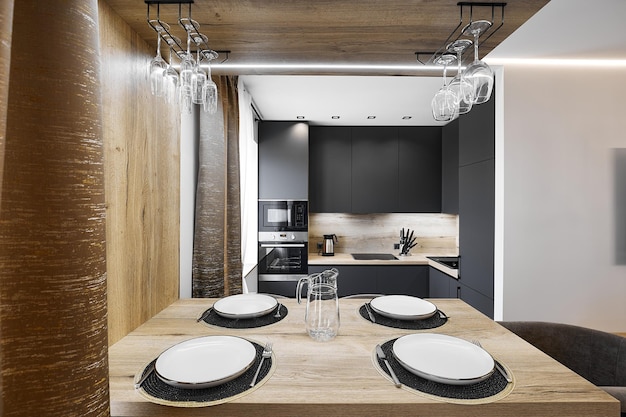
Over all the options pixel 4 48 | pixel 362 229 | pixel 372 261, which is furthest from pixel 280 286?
pixel 4 48

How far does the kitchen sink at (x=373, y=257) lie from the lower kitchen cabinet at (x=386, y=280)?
179 millimetres

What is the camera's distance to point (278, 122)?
3744 millimetres

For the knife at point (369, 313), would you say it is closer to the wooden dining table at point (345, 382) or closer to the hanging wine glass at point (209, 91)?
the wooden dining table at point (345, 382)

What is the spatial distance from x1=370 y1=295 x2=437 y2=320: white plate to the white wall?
1.44 m

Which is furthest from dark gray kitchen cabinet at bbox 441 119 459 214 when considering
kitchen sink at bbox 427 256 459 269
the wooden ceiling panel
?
the wooden ceiling panel

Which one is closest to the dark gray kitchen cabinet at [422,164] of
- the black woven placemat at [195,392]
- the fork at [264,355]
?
the fork at [264,355]

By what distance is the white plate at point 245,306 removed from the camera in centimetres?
121

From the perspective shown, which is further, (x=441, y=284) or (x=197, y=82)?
(x=441, y=284)

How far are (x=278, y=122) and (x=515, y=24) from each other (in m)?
2.87

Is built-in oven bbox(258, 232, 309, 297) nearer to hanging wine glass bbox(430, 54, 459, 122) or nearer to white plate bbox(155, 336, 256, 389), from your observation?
hanging wine glass bbox(430, 54, 459, 122)

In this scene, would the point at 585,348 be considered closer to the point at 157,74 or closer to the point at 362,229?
the point at 157,74

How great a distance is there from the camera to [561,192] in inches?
94.1

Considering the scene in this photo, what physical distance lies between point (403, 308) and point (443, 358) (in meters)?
0.40

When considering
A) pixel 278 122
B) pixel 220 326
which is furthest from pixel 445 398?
pixel 278 122
